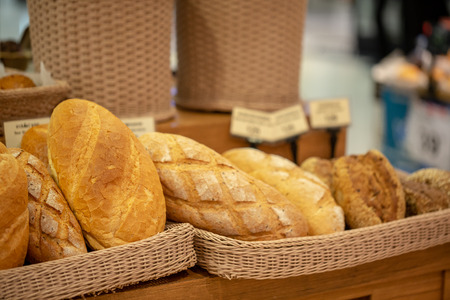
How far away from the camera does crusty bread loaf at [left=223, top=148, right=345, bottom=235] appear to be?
3.95 feet

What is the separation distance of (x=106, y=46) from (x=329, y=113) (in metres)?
0.82

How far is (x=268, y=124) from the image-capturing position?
164 cm

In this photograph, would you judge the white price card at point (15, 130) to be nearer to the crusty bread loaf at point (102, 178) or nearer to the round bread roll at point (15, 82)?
the round bread roll at point (15, 82)

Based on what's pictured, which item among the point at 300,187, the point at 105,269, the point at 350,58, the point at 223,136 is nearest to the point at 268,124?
the point at 223,136

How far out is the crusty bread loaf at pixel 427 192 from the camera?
4.31 feet

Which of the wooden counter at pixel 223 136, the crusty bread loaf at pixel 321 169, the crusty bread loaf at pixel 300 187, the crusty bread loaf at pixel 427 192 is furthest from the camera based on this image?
the wooden counter at pixel 223 136

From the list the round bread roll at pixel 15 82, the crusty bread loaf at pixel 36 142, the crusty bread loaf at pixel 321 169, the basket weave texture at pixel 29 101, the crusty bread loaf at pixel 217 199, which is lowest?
the crusty bread loaf at pixel 321 169

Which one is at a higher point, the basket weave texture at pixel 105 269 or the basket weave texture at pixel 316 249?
the basket weave texture at pixel 105 269

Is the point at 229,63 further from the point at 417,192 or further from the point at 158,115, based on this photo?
the point at 417,192

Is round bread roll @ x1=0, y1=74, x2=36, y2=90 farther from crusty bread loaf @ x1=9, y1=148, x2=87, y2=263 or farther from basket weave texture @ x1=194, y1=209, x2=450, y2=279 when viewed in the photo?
basket weave texture @ x1=194, y1=209, x2=450, y2=279

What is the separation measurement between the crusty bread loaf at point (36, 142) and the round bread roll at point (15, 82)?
8.8 inches

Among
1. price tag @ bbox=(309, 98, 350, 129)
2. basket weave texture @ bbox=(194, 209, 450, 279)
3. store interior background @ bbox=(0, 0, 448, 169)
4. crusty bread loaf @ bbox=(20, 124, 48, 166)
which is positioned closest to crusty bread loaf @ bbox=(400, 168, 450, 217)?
basket weave texture @ bbox=(194, 209, 450, 279)

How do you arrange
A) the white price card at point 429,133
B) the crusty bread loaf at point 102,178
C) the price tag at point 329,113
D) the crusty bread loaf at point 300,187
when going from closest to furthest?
the crusty bread loaf at point 102,178 < the crusty bread loaf at point 300,187 < the price tag at point 329,113 < the white price card at point 429,133

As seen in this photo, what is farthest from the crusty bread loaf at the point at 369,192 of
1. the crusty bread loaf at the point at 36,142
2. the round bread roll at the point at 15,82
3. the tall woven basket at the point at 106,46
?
the round bread roll at the point at 15,82
